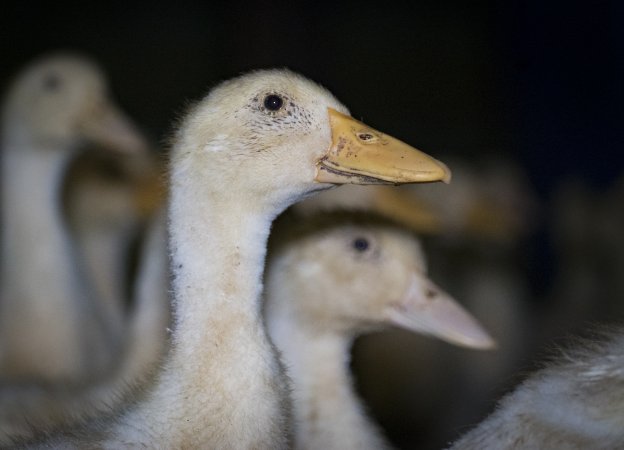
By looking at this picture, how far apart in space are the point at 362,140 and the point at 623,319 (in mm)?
829

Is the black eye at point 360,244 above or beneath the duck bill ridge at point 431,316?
above

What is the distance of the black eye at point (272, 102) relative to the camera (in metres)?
2.85

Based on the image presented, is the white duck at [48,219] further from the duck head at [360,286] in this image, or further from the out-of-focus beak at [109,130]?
the duck head at [360,286]

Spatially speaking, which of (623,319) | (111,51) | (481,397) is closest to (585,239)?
(481,397)

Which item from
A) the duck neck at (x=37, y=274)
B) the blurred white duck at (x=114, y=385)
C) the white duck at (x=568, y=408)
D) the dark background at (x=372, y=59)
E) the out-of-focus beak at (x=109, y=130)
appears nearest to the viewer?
the white duck at (x=568, y=408)

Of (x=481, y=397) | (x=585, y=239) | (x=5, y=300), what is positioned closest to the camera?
(x=5, y=300)

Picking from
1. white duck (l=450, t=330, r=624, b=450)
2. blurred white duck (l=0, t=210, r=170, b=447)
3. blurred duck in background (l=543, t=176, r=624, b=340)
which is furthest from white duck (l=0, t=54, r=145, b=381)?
blurred duck in background (l=543, t=176, r=624, b=340)

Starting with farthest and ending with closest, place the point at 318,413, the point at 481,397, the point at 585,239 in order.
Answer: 1. the point at 585,239
2. the point at 481,397
3. the point at 318,413

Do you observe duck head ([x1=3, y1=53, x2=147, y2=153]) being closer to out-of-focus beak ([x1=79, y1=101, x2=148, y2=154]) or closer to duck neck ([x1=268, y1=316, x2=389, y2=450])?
out-of-focus beak ([x1=79, y1=101, x2=148, y2=154])

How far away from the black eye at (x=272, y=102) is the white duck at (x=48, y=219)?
2.05 metres

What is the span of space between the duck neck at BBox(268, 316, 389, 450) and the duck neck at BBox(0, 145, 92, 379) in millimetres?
1150

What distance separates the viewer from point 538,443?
2562mm

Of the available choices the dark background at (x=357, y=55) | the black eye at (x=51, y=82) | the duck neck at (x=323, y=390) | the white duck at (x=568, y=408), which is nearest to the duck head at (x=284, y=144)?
the white duck at (x=568, y=408)

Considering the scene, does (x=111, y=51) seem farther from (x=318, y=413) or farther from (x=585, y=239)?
(x=318, y=413)
